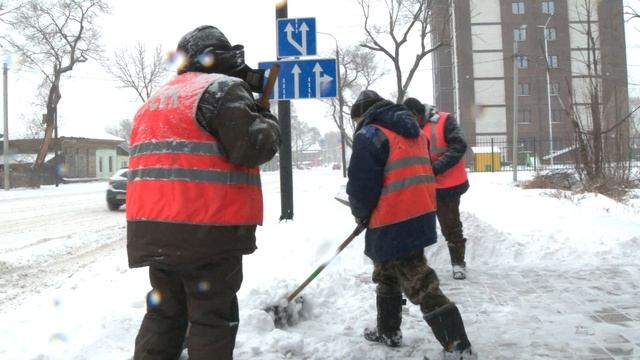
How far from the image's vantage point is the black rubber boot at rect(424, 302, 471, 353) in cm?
313

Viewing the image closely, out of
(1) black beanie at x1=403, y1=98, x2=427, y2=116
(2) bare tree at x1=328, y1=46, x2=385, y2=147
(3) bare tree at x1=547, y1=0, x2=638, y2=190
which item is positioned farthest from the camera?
(2) bare tree at x1=328, y1=46, x2=385, y2=147

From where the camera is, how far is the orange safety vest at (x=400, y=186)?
321 cm

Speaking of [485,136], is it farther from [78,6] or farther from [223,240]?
[223,240]

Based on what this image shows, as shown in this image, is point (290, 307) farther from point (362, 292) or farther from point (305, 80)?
point (305, 80)

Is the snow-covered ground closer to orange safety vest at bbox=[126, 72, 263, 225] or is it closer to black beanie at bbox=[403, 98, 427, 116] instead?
orange safety vest at bbox=[126, 72, 263, 225]

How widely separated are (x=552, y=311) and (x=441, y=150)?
1.69 meters

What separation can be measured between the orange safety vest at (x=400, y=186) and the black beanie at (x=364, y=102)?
0.29m

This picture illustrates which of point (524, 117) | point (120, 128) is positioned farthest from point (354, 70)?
point (120, 128)

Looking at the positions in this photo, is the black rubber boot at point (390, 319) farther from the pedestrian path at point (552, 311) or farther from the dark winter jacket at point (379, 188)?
the pedestrian path at point (552, 311)

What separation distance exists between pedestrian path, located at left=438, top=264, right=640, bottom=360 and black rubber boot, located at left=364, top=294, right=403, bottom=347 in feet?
1.75

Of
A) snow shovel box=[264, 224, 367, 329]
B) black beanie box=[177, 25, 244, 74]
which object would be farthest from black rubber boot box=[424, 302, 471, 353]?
black beanie box=[177, 25, 244, 74]

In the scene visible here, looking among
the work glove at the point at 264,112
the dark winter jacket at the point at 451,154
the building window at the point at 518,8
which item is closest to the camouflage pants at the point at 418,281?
the work glove at the point at 264,112

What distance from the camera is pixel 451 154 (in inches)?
194

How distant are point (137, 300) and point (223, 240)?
207 centimetres
